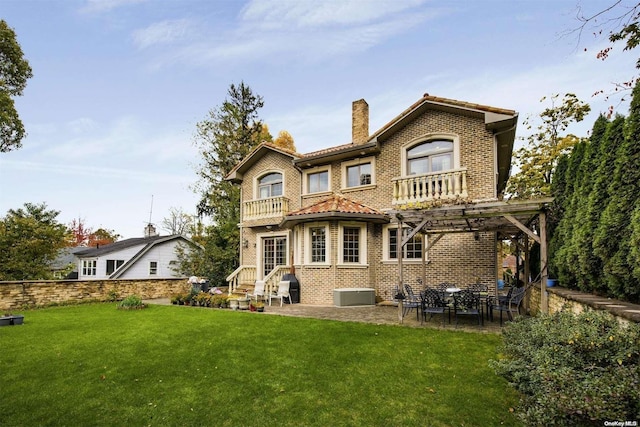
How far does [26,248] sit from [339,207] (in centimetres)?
1516

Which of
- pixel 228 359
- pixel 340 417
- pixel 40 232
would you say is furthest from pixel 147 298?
pixel 340 417

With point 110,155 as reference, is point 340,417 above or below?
below

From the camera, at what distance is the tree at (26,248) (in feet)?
49.8

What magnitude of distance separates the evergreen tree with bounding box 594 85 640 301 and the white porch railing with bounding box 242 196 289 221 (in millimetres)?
11354

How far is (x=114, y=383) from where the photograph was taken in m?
4.61

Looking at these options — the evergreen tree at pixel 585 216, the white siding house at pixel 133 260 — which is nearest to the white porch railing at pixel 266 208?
the white siding house at pixel 133 260

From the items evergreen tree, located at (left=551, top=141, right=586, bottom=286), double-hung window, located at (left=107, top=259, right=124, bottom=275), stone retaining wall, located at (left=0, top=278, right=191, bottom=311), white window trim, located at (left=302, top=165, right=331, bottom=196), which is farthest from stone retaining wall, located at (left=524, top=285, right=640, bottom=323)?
double-hung window, located at (left=107, top=259, right=124, bottom=275)

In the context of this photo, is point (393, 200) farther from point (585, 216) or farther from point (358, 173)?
point (585, 216)

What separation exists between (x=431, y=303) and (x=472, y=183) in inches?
192

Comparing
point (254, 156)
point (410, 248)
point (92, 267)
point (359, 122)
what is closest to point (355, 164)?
point (359, 122)

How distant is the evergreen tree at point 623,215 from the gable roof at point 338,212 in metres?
7.10

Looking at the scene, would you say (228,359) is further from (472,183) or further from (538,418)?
(472,183)

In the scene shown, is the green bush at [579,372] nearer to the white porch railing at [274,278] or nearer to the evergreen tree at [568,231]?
the evergreen tree at [568,231]

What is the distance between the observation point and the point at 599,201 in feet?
20.5
